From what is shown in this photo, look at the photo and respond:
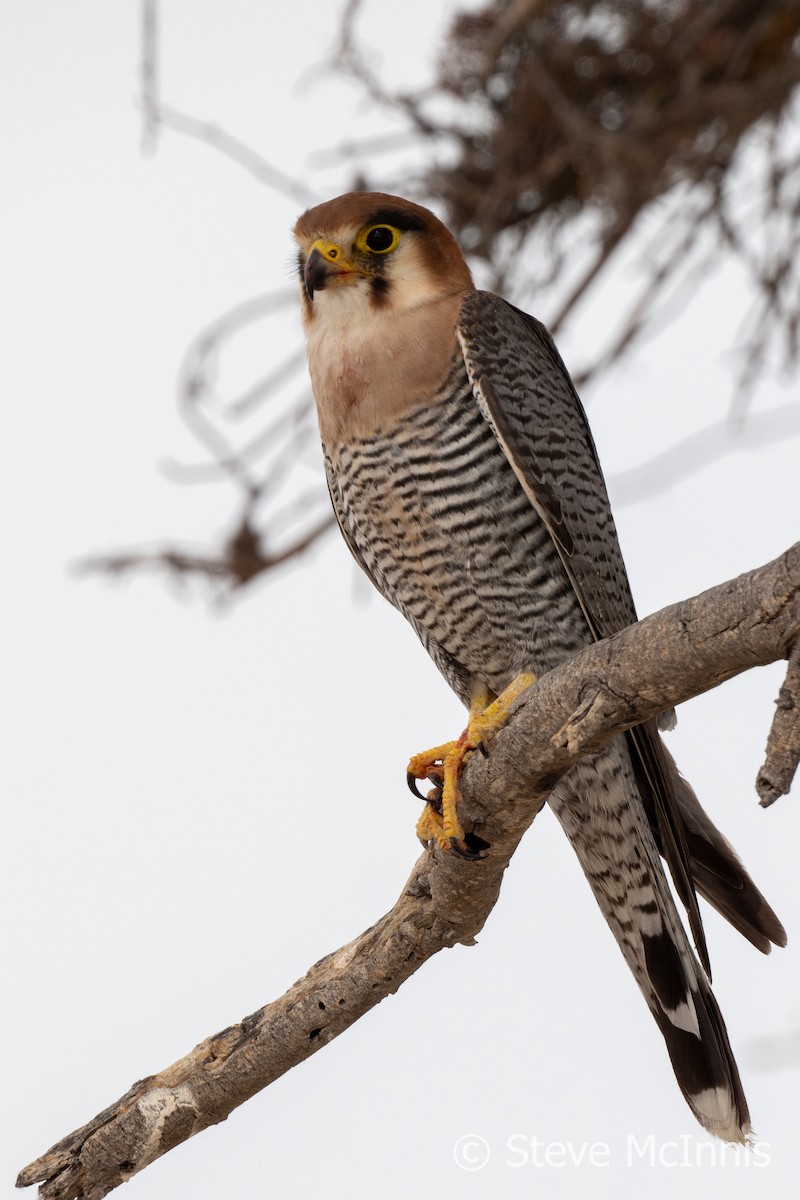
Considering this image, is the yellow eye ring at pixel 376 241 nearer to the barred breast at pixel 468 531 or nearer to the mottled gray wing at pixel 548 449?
the mottled gray wing at pixel 548 449

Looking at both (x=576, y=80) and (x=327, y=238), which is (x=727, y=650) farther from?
(x=576, y=80)

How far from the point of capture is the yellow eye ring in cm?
346

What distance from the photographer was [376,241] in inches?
136

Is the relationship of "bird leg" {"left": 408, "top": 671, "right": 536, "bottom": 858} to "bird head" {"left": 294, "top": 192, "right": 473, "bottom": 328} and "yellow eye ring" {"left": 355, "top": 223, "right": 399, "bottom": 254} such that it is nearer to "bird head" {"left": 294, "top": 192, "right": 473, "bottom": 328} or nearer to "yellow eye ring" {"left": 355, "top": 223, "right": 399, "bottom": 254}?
"bird head" {"left": 294, "top": 192, "right": 473, "bottom": 328}

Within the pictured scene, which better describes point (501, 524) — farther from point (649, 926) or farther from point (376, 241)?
point (649, 926)

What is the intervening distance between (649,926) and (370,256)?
68.7 inches

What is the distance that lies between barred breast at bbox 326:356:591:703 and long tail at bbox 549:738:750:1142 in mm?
325

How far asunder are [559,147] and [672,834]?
7.07 feet

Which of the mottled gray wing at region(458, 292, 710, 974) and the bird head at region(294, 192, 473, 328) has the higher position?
the bird head at region(294, 192, 473, 328)

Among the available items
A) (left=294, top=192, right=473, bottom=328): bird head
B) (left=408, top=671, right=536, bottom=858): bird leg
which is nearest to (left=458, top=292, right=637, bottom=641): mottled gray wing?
(left=294, top=192, right=473, bottom=328): bird head

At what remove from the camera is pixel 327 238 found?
3.45 m

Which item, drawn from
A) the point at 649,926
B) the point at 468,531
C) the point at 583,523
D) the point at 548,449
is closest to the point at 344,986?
the point at 649,926

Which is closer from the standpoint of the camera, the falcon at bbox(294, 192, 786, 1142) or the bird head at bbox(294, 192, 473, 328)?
the falcon at bbox(294, 192, 786, 1142)

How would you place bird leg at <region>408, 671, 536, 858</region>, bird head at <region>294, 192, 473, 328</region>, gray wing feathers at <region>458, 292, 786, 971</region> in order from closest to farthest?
bird leg at <region>408, 671, 536, 858</region> → gray wing feathers at <region>458, 292, 786, 971</region> → bird head at <region>294, 192, 473, 328</region>
